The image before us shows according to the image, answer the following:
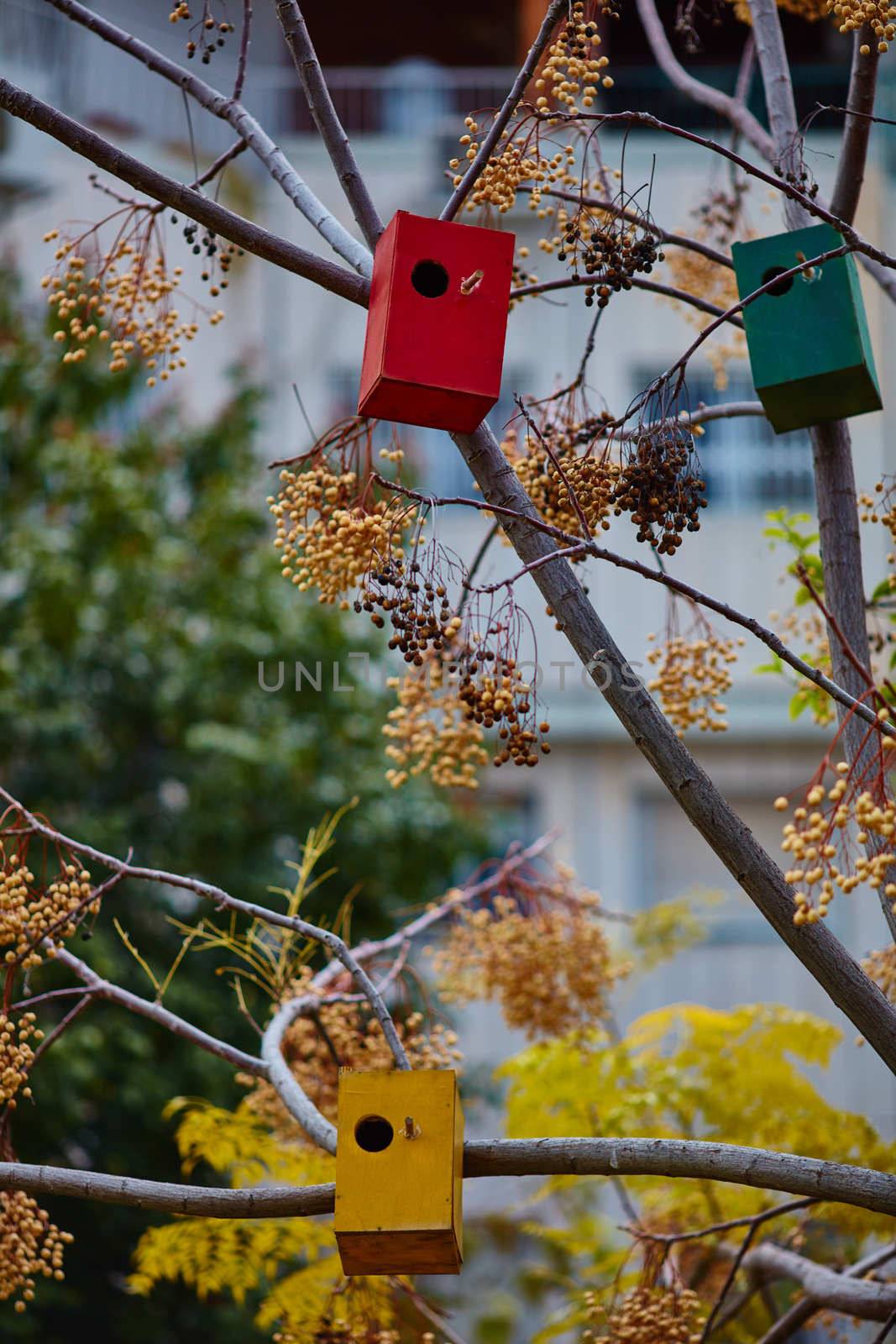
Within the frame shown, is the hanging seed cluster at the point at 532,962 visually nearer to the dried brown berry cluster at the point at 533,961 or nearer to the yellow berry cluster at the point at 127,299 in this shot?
the dried brown berry cluster at the point at 533,961

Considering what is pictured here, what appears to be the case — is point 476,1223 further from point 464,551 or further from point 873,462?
point 873,462

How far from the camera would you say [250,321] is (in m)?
10.2

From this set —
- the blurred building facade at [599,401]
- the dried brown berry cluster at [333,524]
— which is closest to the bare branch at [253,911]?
the dried brown berry cluster at [333,524]

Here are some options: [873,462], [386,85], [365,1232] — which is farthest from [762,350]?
[386,85]

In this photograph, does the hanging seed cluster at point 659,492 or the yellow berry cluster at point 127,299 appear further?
the yellow berry cluster at point 127,299

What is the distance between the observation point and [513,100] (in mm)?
2471

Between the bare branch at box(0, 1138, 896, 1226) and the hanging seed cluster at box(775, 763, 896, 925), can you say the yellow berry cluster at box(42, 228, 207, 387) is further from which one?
the hanging seed cluster at box(775, 763, 896, 925)

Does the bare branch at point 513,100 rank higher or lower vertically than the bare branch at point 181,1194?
higher

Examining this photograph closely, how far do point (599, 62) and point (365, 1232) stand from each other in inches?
79.0

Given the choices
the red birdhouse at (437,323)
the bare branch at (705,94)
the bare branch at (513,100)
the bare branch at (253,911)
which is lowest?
the bare branch at (253,911)

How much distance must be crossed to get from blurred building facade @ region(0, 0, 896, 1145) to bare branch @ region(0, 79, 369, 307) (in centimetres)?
624

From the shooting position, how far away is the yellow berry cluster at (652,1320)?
3.06m

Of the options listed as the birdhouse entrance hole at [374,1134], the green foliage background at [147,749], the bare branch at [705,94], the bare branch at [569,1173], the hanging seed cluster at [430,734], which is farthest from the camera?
the green foliage background at [147,749]

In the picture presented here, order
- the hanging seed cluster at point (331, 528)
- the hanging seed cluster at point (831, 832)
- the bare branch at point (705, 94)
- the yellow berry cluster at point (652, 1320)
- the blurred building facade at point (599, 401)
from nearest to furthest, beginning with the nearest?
the hanging seed cluster at point (831, 832), the hanging seed cluster at point (331, 528), the yellow berry cluster at point (652, 1320), the bare branch at point (705, 94), the blurred building facade at point (599, 401)
